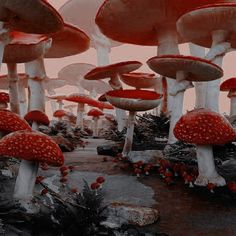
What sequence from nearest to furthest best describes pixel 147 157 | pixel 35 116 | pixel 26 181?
pixel 26 181 < pixel 147 157 < pixel 35 116

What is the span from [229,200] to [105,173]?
5.09 feet

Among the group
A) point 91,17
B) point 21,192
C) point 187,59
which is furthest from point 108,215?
point 91,17

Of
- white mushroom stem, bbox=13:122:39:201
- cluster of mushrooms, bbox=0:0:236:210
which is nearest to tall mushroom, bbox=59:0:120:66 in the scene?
cluster of mushrooms, bbox=0:0:236:210

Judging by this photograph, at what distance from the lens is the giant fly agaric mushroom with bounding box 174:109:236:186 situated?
3459 mm

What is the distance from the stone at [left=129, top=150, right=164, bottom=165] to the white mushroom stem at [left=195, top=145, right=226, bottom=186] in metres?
0.84

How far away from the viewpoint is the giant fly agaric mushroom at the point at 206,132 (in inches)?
136

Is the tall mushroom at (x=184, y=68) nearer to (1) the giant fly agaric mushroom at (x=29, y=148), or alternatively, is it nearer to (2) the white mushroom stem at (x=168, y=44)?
(2) the white mushroom stem at (x=168, y=44)

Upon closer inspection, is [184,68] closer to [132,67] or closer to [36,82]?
[132,67]

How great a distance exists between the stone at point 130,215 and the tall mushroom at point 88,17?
1201 cm

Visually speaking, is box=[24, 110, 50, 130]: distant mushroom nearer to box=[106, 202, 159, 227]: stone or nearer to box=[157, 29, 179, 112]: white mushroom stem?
box=[157, 29, 179, 112]: white mushroom stem

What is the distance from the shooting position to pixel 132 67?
565cm

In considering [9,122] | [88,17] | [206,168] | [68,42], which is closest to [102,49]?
[88,17]

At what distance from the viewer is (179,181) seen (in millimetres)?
3994

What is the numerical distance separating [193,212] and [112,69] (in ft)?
9.72
